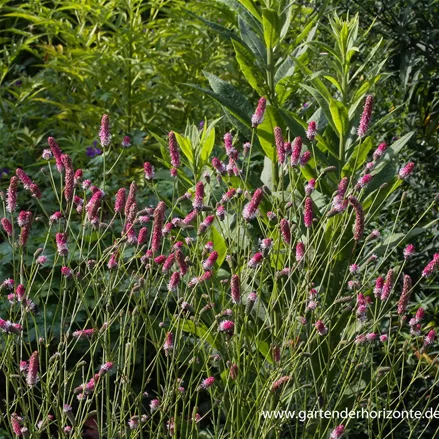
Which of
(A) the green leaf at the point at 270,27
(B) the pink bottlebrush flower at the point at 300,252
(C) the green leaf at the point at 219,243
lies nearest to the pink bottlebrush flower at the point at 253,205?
(B) the pink bottlebrush flower at the point at 300,252

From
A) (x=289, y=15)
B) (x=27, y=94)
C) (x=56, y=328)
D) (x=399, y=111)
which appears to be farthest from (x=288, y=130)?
(x=27, y=94)

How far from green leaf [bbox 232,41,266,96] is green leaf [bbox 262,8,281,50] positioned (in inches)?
3.6

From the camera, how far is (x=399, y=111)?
12.7 ft

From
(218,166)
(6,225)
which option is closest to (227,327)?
(218,166)

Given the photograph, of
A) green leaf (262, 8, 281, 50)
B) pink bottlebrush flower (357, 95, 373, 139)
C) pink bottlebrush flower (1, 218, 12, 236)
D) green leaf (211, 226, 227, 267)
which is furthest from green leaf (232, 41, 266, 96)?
pink bottlebrush flower (1, 218, 12, 236)

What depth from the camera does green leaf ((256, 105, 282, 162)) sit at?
10.5 ft

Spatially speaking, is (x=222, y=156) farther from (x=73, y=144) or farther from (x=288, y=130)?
(x=73, y=144)

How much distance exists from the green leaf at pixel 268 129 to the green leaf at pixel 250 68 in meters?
0.15

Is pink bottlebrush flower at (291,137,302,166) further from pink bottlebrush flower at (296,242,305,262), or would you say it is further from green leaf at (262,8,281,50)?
green leaf at (262,8,281,50)

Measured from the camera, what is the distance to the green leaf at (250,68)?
329cm

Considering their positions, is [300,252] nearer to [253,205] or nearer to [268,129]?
[253,205]

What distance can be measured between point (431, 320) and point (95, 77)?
2.41 m

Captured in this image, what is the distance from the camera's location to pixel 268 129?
323 centimetres

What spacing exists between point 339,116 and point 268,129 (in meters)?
0.27
